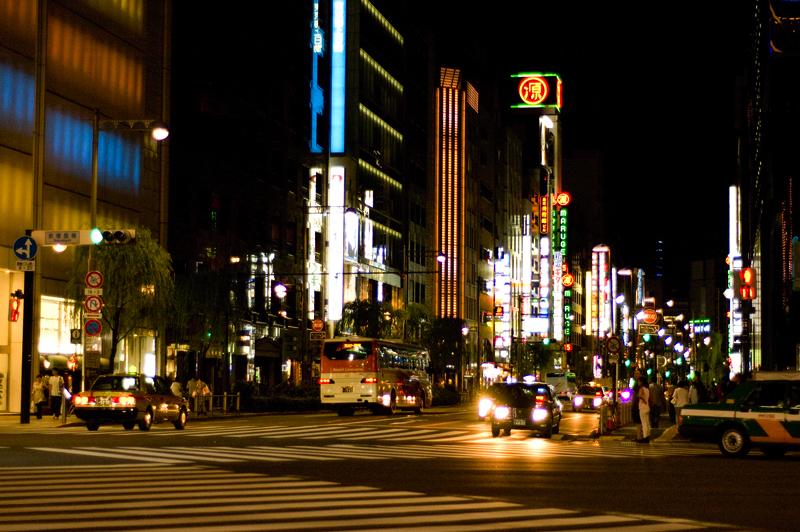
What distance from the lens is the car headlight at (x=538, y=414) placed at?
36969 millimetres

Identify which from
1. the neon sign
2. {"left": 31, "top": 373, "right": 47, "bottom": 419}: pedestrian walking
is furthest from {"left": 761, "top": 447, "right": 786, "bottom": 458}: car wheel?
the neon sign

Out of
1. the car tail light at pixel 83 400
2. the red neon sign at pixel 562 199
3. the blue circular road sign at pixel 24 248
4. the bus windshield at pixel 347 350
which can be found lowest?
the car tail light at pixel 83 400

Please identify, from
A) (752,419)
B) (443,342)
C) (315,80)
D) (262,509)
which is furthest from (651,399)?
(443,342)

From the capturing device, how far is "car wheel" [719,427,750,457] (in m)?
27.8

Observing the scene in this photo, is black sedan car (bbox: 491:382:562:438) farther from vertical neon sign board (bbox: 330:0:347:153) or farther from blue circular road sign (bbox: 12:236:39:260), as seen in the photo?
vertical neon sign board (bbox: 330:0:347:153)

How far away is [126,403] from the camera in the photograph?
36344 millimetres

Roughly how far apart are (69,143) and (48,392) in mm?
12021

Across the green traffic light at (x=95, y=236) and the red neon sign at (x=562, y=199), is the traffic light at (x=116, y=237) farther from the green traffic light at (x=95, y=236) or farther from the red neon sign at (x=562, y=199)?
the red neon sign at (x=562, y=199)

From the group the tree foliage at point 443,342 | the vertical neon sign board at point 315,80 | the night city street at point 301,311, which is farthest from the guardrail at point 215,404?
the tree foliage at point 443,342

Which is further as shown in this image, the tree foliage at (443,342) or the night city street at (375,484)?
the tree foliage at (443,342)

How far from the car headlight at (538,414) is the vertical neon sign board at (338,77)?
166ft

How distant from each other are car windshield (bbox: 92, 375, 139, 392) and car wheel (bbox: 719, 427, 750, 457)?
17.5m

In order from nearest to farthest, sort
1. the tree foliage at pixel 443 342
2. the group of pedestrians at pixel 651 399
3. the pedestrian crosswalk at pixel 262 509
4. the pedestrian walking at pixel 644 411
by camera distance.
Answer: the pedestrian crosswalk at pixel 262 509, the pedestrian walking at pixel 644 411, the group of pedestrians at pixel 651 399, the tree foliage at pixel 443 342

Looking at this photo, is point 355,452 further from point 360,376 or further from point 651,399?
point 360,376
